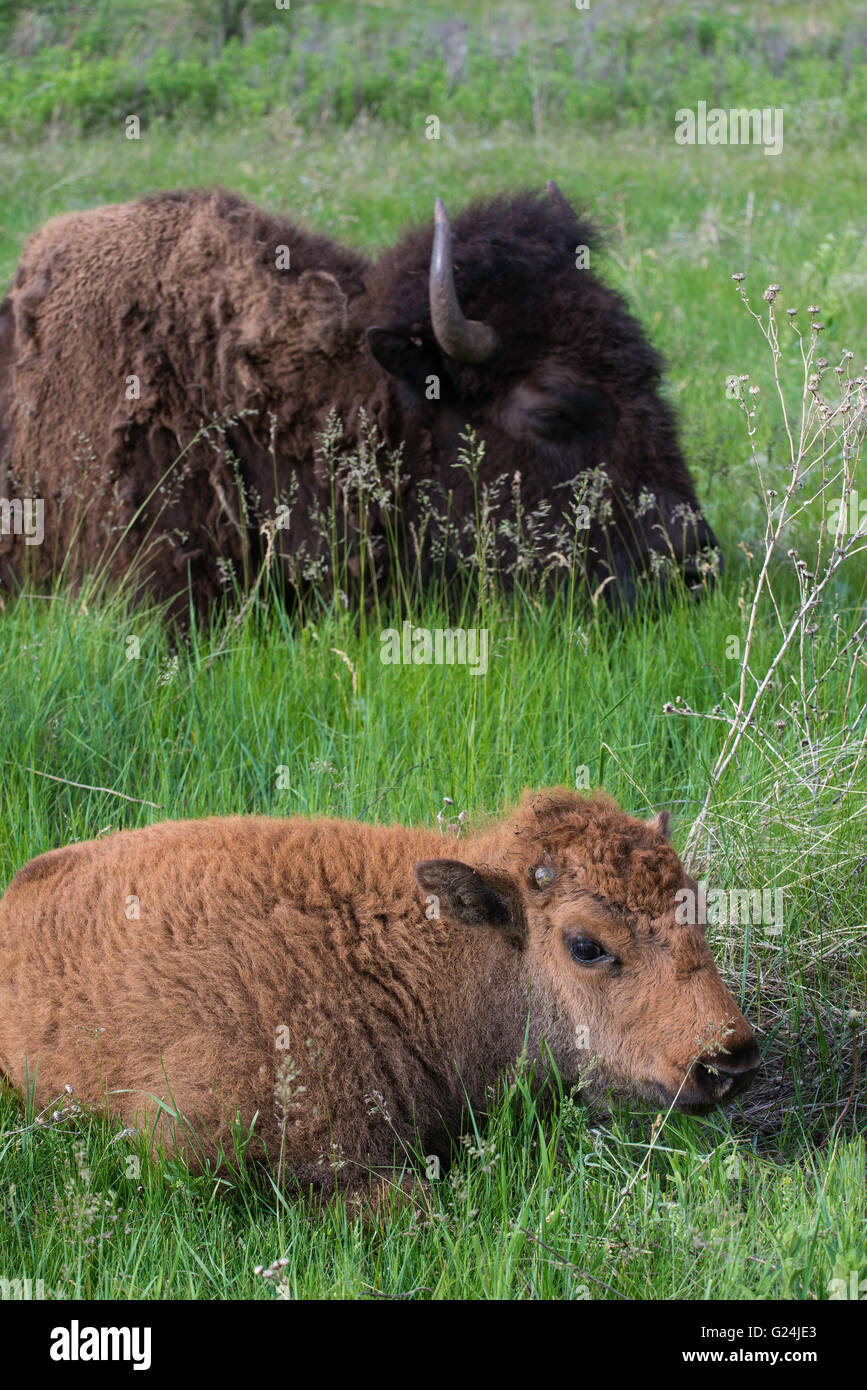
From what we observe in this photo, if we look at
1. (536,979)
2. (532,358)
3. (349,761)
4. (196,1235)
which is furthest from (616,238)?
(196,1235)

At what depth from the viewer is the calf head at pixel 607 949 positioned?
3.48m

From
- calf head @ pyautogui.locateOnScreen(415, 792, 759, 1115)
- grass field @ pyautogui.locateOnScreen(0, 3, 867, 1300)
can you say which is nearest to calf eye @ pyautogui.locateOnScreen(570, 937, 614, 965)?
calf head @ pyautogui.locateOnScreen(415, 792, 759, 1115)

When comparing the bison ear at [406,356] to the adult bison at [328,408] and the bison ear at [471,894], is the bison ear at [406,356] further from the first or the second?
the bison ear at [471,894]

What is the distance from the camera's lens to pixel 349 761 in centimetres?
539

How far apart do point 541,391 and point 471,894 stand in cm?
399

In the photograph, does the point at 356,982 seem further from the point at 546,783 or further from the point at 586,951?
the point at 546,783

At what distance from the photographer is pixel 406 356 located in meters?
6.98

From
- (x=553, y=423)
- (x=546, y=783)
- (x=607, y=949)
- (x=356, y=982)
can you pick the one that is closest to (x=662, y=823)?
(x=607, y=949)

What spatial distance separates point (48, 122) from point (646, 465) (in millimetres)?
14025

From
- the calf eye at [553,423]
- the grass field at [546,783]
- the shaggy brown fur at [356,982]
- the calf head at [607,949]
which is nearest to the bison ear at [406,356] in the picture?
the calf eye at [553,423]

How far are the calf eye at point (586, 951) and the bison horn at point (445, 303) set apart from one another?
12.9 feet

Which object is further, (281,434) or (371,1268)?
(281,434)
